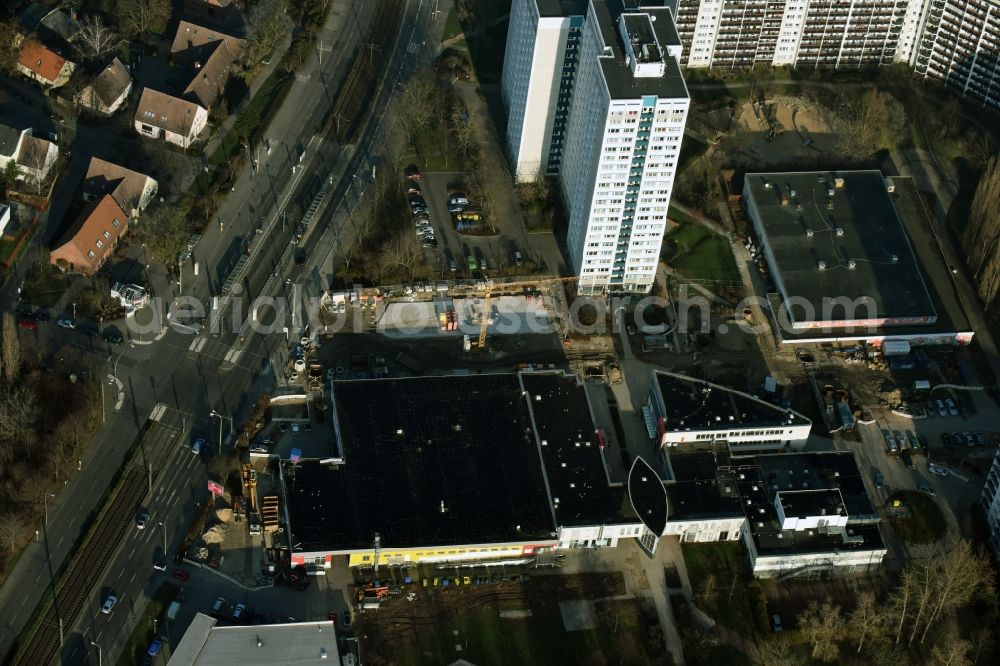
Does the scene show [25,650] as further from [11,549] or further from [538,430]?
[538,430]

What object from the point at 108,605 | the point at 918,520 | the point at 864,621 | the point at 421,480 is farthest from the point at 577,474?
the point at 108,605

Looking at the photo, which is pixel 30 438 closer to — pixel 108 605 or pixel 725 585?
pixel 108 605

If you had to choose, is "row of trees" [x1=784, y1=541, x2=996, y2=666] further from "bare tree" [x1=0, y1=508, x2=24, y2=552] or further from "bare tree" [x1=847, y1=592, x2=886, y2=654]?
"bare tree" [x1=0, y1=508, x2=24, y2=552]

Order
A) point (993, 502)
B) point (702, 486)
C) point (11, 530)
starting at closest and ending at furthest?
point (11, 530) < point (993, 502) < point (702, 486)

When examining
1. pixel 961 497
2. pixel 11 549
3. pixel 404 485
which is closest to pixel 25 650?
pixel 11 549

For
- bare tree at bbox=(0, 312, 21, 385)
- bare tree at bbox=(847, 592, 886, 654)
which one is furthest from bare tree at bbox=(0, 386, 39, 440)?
bare tree at bbox=(847, 592, 886, 654)
